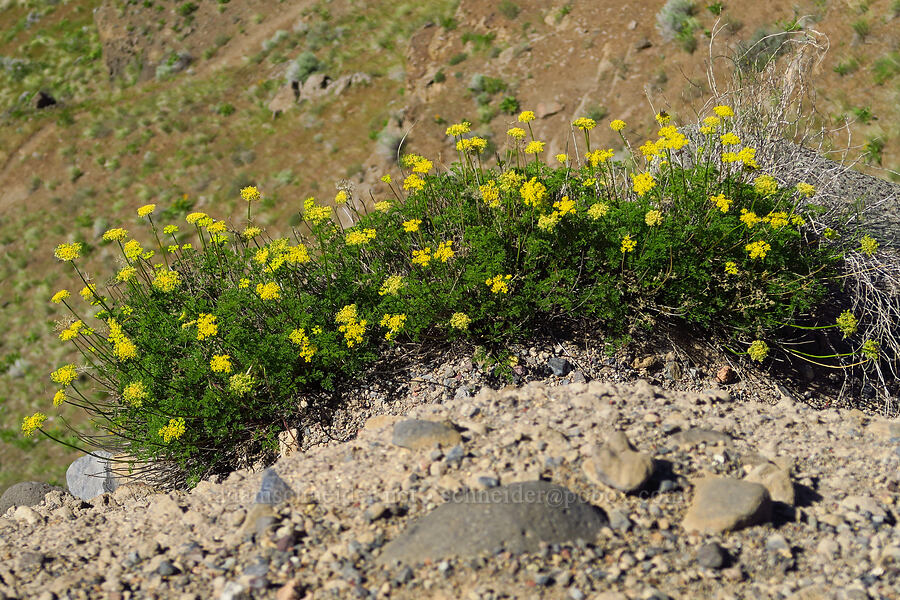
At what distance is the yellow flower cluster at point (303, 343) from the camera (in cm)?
365

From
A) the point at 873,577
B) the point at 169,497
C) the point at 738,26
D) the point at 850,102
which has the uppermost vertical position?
the point at 169,497

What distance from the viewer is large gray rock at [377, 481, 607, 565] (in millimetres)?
2371

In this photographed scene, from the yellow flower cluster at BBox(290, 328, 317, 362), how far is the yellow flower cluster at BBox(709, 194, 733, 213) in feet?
7.84

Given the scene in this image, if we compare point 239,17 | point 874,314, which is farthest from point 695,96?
point 239,17

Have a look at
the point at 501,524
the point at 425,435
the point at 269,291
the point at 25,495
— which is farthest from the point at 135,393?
the point at 25,495

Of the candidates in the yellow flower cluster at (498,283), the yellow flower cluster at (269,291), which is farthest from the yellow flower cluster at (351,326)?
the yellow flower cluster at (498,283)

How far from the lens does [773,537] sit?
2414 millimetres

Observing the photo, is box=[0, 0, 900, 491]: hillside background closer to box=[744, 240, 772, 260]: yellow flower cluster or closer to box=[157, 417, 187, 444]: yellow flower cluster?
box=[744, 240, 772, 260]: yellow flower cluster

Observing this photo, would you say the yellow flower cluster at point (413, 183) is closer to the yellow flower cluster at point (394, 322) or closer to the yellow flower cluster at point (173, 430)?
the yellow flower cluster at point (394, 322)

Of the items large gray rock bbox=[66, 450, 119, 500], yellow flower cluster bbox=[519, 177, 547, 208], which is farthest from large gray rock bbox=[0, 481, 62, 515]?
yellow flower cluster bbox=[519, 177, 547, 208]

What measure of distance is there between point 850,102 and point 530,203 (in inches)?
339

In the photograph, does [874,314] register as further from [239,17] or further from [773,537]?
[239,17]

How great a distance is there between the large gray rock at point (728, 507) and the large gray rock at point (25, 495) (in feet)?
16.1

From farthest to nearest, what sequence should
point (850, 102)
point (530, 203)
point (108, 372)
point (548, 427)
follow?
point (850, 102)
point (108, 372)
point (530, 203)
point (548, 427)
